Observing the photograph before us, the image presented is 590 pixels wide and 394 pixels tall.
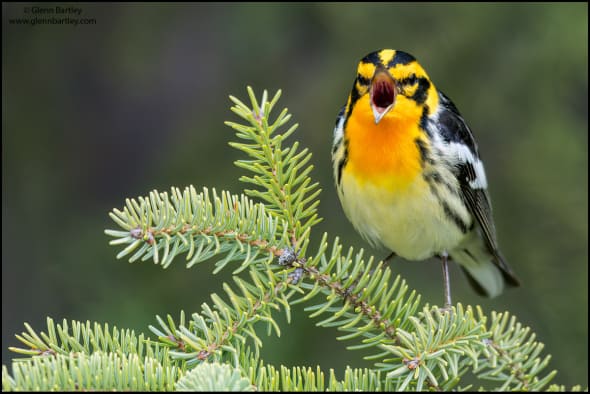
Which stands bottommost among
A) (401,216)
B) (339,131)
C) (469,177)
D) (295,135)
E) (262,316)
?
(262,316)

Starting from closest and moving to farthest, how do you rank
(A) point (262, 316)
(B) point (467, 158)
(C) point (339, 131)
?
(A) point (262, 316) < (C) point (339, 131) < (B) point (467, 158)

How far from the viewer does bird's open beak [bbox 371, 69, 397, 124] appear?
102 inches

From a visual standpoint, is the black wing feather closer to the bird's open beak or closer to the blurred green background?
the bird's open beak

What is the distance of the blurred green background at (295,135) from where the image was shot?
3.42m

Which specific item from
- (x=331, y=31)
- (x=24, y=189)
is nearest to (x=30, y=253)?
(x=24, y=189)

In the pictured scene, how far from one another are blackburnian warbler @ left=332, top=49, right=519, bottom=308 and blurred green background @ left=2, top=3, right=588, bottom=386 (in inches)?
24.4

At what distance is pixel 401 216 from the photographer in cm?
276

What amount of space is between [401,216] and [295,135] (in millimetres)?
1407

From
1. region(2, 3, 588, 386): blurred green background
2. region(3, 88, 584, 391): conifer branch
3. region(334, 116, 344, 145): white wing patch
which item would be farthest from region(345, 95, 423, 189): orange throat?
region(2, 3, 588, 386): blurred green background

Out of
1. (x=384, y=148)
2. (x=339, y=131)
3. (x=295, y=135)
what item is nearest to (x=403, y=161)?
(x=384, y=148)

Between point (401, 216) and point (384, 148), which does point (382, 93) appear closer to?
point (384, 148)

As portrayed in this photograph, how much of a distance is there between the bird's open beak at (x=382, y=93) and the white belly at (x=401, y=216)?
10.9 inches

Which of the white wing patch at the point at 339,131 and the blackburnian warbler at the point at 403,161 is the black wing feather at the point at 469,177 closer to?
the blackburnian warbler at the point at 403,161

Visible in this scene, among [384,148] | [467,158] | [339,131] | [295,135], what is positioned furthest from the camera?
[295,135]
